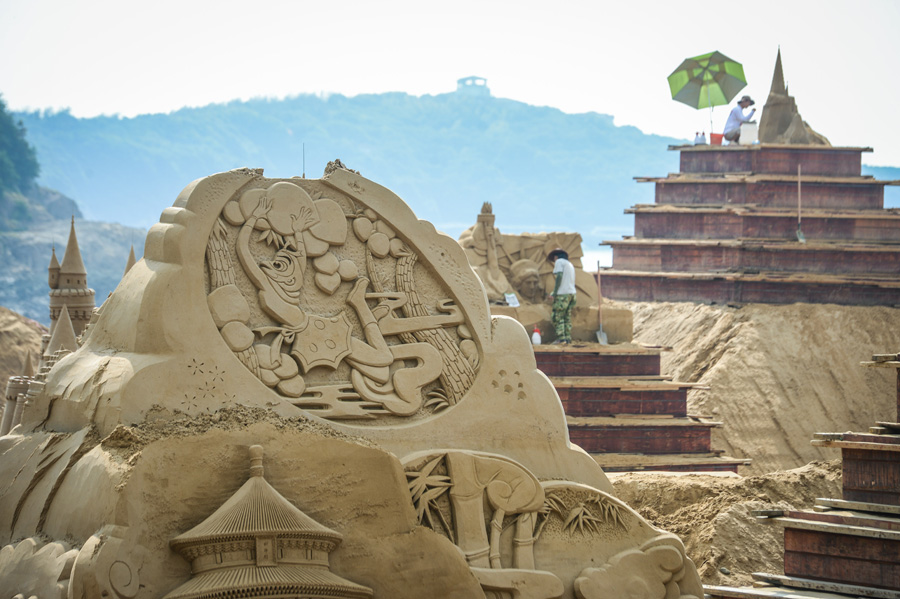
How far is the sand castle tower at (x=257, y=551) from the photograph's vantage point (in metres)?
7.15

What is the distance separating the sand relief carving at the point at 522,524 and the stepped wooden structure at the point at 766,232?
18.7 meters

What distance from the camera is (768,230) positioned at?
88.1ft

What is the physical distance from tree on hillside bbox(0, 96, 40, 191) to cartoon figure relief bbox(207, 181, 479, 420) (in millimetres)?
45363

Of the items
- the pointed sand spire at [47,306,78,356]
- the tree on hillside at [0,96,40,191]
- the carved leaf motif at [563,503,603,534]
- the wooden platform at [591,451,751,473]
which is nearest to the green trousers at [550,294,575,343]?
the wooden platform at [591,451,751,473]

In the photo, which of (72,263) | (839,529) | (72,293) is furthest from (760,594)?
(72,263)

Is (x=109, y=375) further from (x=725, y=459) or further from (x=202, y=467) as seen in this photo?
(x=725, y=459)

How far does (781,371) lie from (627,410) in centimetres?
739

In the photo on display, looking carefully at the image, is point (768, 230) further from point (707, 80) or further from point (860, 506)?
point (860, 506)

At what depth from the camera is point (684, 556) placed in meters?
8.91

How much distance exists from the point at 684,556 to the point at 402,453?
96.7 inches

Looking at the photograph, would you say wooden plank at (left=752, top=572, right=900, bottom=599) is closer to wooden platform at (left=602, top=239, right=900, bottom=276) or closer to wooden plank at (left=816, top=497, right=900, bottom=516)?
wooden plank at (left=816, top=497, right=900, bottom=516)

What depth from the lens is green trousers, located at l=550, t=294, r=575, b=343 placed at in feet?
63.3

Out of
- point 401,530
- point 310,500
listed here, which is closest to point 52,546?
point 310,500

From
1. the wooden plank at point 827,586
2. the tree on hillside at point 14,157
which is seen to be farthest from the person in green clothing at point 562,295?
the tree on hillside at point 14,157
